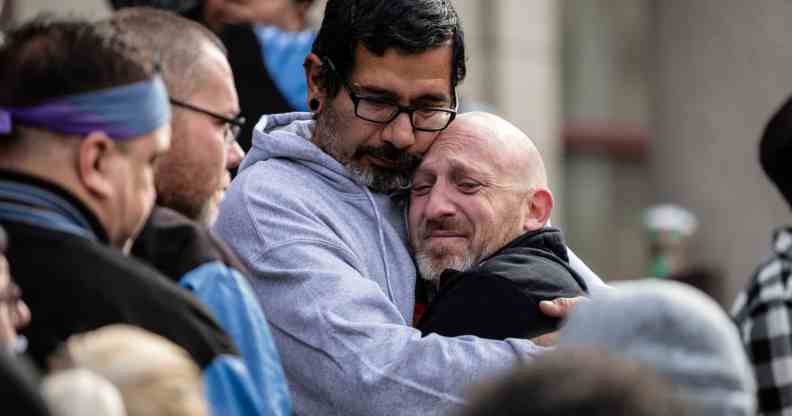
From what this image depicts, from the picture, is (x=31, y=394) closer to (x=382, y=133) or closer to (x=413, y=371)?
(x=413, y=371)

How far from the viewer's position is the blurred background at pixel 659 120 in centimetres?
1380

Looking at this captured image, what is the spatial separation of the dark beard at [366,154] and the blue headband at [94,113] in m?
1.26

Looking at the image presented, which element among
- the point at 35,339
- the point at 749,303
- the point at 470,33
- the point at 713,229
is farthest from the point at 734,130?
the point at 35,339

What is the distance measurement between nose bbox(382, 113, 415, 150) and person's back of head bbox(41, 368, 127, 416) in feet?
6.79

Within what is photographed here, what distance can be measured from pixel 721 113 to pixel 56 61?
11.8 meters

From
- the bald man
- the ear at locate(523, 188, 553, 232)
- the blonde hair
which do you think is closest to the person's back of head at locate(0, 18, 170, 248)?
the blonde hair

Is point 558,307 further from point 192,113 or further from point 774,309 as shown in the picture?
point 192,113

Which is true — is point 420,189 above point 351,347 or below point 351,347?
above

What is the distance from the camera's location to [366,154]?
14.5 ft

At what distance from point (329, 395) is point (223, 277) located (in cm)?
63

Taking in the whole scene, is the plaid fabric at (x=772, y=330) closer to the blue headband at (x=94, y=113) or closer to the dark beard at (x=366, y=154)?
the dark beard at (x=366, y=154)

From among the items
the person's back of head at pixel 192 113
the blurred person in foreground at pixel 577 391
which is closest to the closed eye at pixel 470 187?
the person's back of head at pixel 192 113

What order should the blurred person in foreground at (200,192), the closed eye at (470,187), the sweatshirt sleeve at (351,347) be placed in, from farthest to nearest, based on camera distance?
1. the closed eye at (470,187)
2. the sweatshirt sleeve at (351,347)
3. the blurred person in foreground at (200,192)

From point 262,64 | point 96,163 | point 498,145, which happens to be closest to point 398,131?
point 498,145
